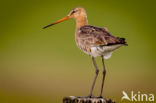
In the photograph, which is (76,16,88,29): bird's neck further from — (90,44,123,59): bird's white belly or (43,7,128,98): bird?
(90,44,123,59): bird's white belly

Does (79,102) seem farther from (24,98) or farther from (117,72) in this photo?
(117,72)

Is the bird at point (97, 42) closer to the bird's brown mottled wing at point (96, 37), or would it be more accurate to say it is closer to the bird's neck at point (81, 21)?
the bird's brown mottled wing at point (96, 37)

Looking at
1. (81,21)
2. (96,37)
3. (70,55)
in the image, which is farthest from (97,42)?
(70,55)

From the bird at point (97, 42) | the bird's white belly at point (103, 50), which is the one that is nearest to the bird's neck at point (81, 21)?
the bird at point (97, 42)

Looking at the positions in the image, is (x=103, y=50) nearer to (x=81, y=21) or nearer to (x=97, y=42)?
(x=97, y=42)

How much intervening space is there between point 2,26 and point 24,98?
1922 cm

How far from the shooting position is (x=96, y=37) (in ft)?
32.9

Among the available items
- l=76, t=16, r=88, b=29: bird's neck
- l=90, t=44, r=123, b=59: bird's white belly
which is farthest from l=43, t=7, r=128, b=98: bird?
l=76, t=16, r=88, b=29: bird's neck

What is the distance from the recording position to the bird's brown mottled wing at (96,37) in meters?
9.61

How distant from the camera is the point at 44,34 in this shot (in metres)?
28.8

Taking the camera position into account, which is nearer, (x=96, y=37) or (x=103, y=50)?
(x=103, y=50)

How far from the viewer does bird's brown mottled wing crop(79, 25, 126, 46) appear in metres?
9.61

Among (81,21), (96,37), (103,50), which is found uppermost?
(81,21)

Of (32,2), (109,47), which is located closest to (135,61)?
(109,47)
